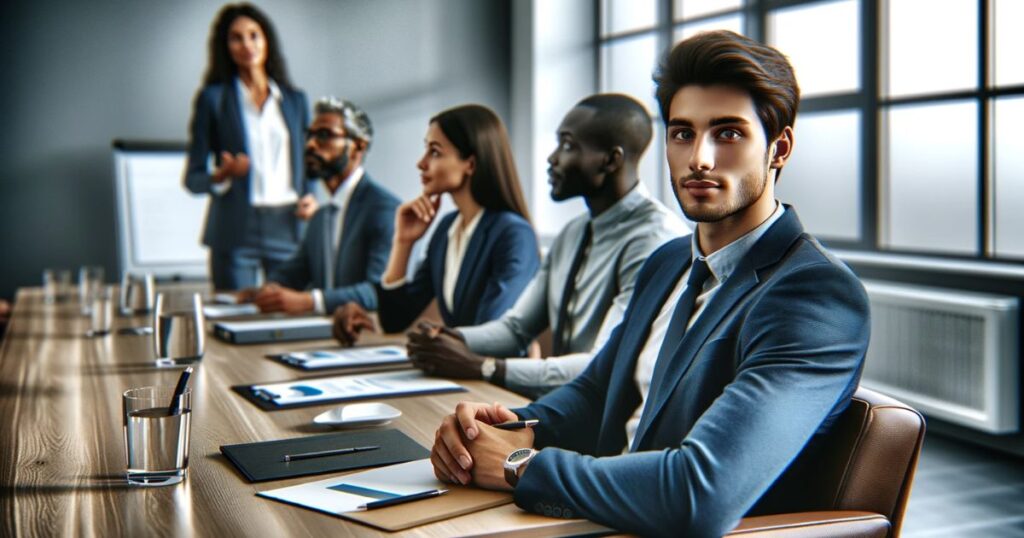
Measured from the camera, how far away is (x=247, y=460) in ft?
4.42

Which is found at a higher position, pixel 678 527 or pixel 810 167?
pixel 810 167

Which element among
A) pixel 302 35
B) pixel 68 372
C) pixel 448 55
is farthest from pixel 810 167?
pixel 68 372

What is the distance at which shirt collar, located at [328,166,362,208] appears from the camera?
3510 millimetres

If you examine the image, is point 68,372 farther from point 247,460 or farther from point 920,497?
point 920,497

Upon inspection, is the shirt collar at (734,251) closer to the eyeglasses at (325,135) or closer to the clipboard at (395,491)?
the clipboard at (395,491)

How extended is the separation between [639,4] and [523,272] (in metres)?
4.57

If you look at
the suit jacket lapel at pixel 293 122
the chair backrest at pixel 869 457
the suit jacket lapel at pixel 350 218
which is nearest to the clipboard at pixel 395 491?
the chair backrest at pixel 869 457

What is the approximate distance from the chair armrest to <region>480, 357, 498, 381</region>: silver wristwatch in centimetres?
91

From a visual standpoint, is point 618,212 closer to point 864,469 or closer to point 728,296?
point 728,296

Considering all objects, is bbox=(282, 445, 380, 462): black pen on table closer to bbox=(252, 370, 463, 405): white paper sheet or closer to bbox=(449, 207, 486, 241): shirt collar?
bbox=(252, 370, 463, 405): white paper sheet

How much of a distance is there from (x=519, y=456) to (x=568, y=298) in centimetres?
112

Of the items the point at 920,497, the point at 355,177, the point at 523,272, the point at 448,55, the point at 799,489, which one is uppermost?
the point at 448,55

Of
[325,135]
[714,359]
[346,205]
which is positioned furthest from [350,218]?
[714,359]

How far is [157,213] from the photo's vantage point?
6.17 m
